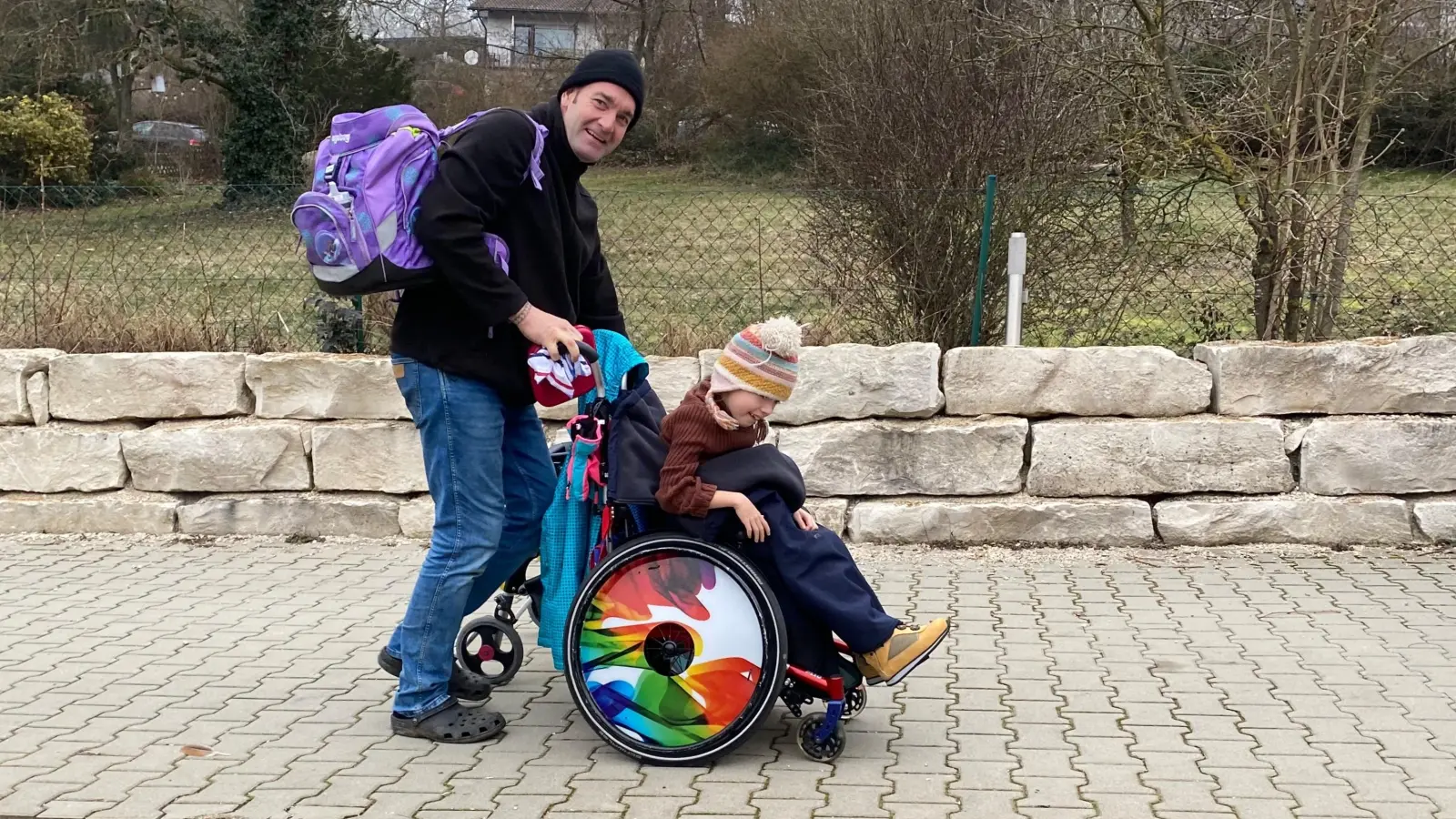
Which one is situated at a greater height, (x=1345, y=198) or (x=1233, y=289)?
(x=1345, y=198)

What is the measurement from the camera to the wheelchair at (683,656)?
149 inches

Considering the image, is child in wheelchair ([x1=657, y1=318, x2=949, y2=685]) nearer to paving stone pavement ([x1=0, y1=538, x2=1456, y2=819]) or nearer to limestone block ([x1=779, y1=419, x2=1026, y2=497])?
paving stone pavement ([x1=0, y1=538, x2=1456, y2=819])

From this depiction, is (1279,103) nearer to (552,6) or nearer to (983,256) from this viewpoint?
(983,256)

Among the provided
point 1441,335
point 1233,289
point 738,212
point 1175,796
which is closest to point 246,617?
point 738,212

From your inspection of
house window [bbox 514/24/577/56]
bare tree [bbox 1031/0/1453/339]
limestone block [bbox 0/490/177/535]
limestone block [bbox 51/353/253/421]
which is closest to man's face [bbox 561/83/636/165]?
limestone block [bbox 51/353/253/421]

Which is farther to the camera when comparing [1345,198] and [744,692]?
[1345,198]

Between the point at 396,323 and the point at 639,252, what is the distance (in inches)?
133

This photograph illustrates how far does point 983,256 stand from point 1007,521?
4.19ft

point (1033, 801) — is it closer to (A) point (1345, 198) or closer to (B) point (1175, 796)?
(B) point (1175, 796)

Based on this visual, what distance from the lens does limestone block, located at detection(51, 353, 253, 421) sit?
22.4 ft

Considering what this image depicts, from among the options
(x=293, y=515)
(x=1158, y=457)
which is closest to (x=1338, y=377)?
(x=1158, y=457)

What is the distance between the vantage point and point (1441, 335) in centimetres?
637

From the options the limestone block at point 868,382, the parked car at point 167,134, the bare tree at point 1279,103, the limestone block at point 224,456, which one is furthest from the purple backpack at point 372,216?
the parked car at point 167,134

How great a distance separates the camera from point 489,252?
374 cm
